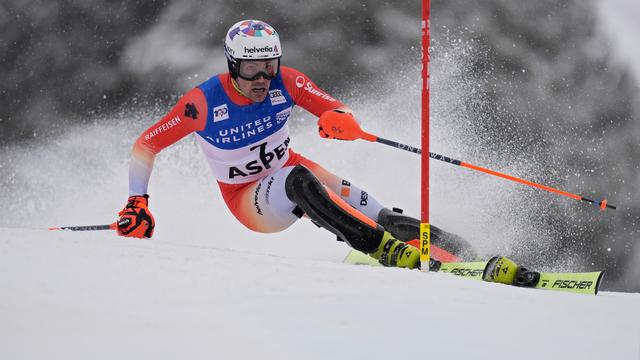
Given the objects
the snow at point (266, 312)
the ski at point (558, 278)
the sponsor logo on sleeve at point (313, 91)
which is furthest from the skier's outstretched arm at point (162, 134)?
the ski at point (558, 278)

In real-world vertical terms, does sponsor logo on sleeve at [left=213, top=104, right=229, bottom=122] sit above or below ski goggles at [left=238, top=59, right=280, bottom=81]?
below

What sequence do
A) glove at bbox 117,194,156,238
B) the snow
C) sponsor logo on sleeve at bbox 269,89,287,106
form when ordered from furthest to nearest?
1. sponsor logo on sleeve at bbox 269,89,287,106
2. glove at bbox 117,194,156,238
3. the snow

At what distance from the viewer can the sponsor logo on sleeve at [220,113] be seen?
404 cm

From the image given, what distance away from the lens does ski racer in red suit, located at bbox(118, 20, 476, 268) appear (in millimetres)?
3730

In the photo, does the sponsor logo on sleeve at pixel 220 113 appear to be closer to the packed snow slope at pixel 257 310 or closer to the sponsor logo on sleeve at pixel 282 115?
the sponsor logo on sleeve at pixel 282 115

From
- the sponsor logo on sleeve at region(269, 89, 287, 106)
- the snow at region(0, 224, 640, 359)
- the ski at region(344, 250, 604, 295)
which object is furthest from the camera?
the sponsor logo on sleeve at region(269, 89, 287, 106)

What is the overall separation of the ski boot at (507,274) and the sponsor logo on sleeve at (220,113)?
1624 mm

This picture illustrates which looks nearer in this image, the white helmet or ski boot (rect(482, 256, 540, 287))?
ski boot (rect(482, 256, 540, 287))

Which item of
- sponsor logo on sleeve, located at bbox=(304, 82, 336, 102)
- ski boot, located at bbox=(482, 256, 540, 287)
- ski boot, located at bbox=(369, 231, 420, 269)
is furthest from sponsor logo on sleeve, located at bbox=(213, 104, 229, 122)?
ski boot, located at bbox=(482, 256, 540, 287)

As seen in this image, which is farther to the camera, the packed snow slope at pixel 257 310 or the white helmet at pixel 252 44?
the white helmet at pixel 252 44

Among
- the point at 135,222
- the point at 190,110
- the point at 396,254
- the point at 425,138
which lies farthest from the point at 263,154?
the point at 425,138

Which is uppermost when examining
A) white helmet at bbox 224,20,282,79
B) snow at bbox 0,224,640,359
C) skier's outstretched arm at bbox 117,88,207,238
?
white helmet at bbox 224,20,282,79

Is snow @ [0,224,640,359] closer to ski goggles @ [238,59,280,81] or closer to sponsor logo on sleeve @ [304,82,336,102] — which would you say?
ski goggles @ [238,59,280,81]

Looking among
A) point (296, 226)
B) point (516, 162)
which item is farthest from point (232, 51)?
point (516, 162)
